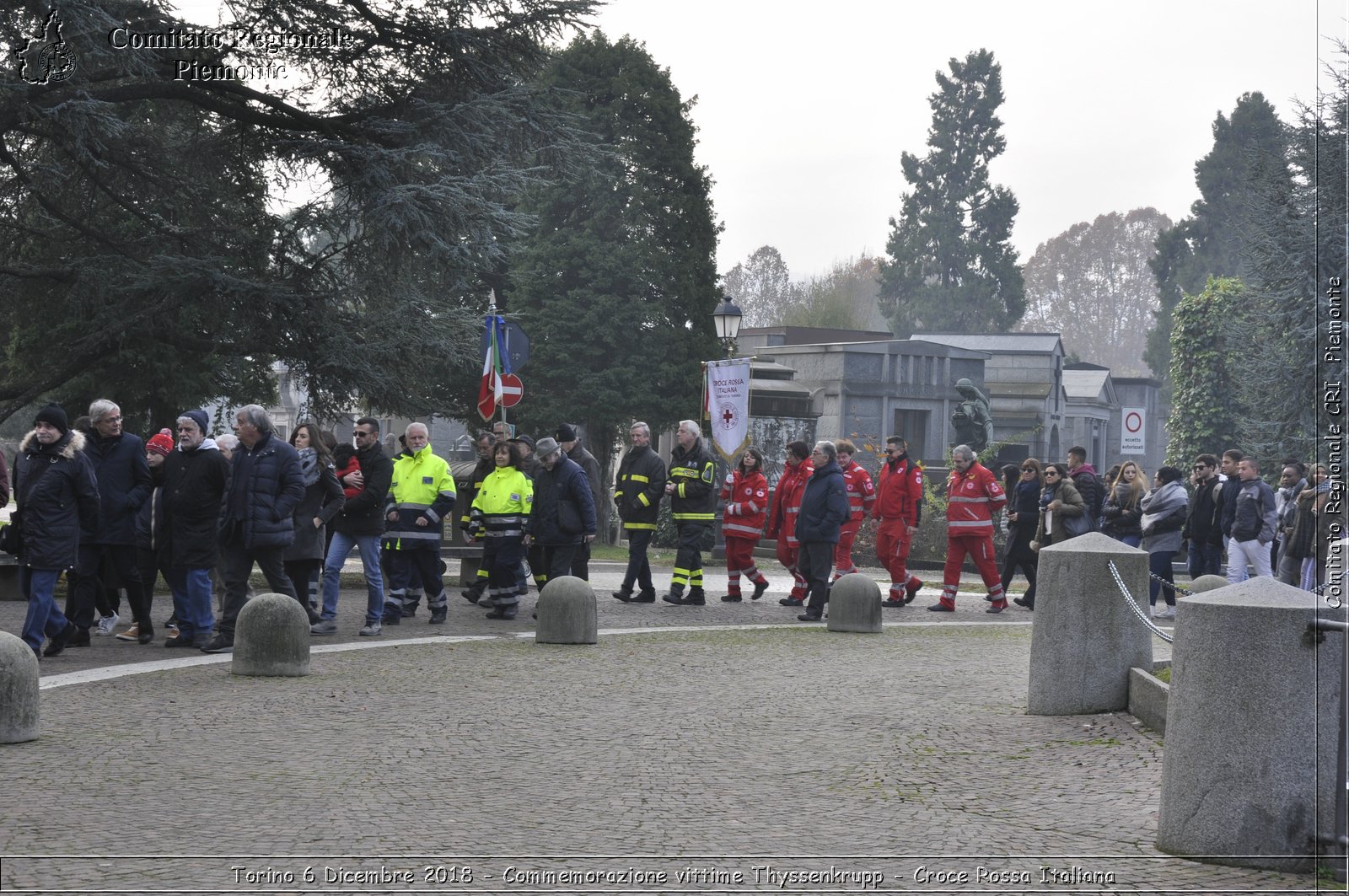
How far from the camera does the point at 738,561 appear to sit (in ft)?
57.2

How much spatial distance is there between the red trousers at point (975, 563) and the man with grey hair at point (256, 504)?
8011 mm

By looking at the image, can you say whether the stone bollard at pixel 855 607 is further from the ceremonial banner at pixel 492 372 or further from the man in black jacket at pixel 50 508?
the man in black jacket at pixel 50 508

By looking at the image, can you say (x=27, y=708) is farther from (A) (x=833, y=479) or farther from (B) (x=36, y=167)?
(B) (x=36, y=167)

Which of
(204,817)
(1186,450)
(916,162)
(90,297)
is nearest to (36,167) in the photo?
(90,297)

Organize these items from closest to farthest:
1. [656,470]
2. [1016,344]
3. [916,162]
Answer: [656,470] < [1016,344] < [916,162]

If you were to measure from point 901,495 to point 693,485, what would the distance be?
2.66m

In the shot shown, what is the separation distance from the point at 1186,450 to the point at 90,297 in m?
44.9

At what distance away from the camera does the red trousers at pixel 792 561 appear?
55.8ft

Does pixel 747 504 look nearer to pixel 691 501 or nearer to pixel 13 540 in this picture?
pixel 691 501

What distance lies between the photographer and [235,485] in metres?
11.5

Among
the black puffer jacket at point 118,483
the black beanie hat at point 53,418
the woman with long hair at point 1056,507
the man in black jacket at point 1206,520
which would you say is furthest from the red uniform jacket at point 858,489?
the black beanie hat at point 53,418

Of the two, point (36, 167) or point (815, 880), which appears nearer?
point (815, 880)

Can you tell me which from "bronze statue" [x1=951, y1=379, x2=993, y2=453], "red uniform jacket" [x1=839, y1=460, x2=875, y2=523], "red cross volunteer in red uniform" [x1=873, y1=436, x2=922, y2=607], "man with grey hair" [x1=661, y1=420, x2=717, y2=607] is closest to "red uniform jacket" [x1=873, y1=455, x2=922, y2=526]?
"red cross volunteer in red uniform" [x1=873, y1=436, x2=922, y2=607]

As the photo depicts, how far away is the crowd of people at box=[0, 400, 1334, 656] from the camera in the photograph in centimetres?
1144
